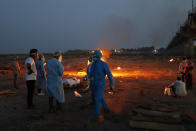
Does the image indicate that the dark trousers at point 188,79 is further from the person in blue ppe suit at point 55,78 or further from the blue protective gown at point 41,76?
the blue protective gown at point 41,76

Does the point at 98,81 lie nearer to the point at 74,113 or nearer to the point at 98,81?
the point at 98,81

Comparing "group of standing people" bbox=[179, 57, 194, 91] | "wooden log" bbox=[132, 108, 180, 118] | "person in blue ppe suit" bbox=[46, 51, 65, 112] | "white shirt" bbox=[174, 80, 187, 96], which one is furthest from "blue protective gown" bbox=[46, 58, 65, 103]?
"group of standing people" bbox=[179, 57, 194, 91]

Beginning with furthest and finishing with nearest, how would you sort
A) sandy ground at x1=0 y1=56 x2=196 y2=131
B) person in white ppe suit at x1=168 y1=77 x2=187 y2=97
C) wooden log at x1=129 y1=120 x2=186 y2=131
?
1. person in white ppe suit at x1=168 y1=77 x2=187 y2=97
2. sandy ground at x1=0 y1=56 x2=196 y2=131
3. wooden log at x1=129 y1=120 x2=186 y2=131

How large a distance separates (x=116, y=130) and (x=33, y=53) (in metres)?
3.94

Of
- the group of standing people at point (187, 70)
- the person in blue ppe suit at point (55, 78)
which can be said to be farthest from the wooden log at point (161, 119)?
the group of standing people at point (187, 70)

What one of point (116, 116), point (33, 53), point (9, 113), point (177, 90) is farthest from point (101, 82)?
point (177, 90)

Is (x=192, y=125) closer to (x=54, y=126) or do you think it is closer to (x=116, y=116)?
(x=116, y=116)

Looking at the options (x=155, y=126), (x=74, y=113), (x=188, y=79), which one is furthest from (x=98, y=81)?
(x=188, y=79)

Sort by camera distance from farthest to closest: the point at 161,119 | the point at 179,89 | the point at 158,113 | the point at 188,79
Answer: the point at 188,79 < the point at 179,89 < the point at 158,113 < the point at 161,119

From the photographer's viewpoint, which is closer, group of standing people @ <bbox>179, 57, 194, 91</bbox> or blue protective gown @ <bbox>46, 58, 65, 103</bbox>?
blue protective gown @ <bbox>46, 58, 65, 103</bbox>

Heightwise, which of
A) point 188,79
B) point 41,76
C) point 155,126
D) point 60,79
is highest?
point 60,79

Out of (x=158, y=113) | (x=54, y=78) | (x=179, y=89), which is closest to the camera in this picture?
(x=158, y=113)

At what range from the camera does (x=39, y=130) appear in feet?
17.7

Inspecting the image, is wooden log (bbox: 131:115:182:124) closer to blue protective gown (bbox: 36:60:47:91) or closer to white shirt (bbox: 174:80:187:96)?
white shirt (bbox: 174:80:187:96)
